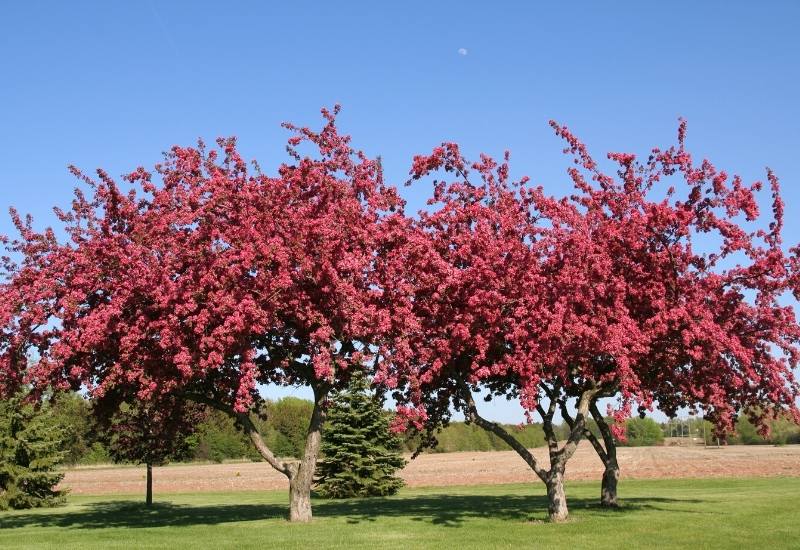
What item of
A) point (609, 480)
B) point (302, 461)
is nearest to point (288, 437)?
point (609, 480)

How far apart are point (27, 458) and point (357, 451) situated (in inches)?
726

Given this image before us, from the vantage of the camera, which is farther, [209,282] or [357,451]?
[357,451]

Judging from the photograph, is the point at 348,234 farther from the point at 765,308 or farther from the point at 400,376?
the point at 765,308

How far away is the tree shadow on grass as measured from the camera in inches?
1000

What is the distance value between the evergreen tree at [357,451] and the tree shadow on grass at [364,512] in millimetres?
8268

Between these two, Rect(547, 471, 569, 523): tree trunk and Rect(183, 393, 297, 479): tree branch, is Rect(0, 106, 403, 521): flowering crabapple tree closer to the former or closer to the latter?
Rect(183, 393, 297, 479): tree branch

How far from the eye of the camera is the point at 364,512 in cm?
2881

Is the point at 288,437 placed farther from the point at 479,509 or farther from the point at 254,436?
the point at 254,436

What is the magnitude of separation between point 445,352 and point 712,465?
44275mm

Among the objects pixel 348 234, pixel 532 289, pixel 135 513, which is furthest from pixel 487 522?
pixel 135 513

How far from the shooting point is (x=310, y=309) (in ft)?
73.9

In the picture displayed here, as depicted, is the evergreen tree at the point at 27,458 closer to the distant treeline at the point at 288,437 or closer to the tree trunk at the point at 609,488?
the distant treeline at the point at 288,437

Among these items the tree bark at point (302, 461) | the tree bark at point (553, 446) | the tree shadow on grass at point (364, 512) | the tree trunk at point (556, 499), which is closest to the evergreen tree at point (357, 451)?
the tree shadow on grass at point (364, 512)

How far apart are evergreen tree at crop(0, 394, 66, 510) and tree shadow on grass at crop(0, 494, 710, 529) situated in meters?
6.88
